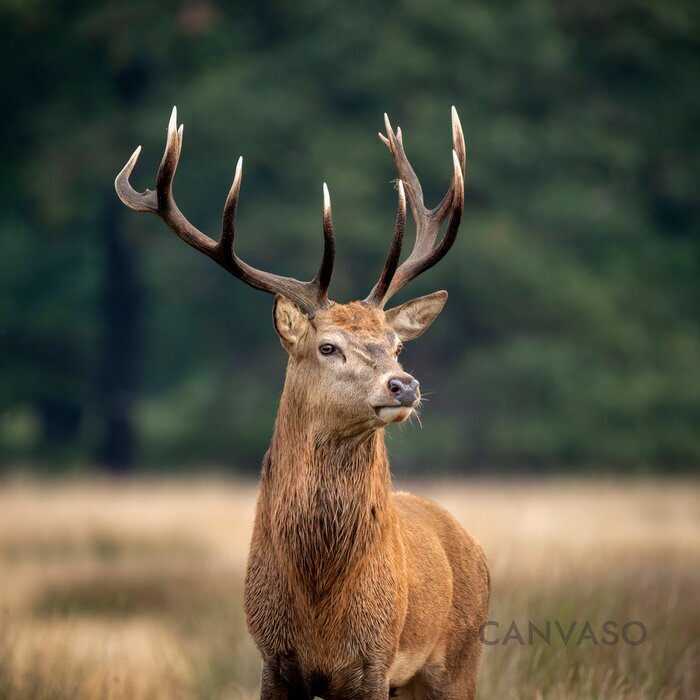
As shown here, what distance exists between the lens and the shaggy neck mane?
5.22 m

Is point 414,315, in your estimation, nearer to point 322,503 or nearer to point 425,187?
point 322,503

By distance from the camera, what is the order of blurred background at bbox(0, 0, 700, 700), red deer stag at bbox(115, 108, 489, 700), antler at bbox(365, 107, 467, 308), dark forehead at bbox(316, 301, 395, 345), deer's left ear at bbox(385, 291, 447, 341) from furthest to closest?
blurred background at bbox(0, 0, 700, 700) → deer's left ear at bbox(385, 291, 447, 341) → antler at bbox(365, 107, 467, 308) → dark forehead at bbox(316, 301, 395, 345) → red deer stag at bbox(115, 108, 489, 700)

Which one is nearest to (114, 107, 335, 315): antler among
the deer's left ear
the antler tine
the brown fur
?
the brown fur

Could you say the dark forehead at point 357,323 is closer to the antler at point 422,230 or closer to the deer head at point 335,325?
the deer head at point 335,325

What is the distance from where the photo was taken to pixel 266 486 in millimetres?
5453

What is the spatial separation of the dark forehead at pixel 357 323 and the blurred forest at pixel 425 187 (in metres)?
13.5

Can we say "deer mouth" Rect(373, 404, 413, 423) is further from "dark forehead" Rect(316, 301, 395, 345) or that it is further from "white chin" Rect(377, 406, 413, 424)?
"dark forehead" Rect(316, 301, 395, 345)

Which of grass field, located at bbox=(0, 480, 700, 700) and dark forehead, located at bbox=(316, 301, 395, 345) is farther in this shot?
grass field, located at bbox=(0, 480, 700, 700)

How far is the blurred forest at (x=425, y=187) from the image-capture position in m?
20.1

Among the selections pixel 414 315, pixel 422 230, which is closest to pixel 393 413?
pixel 414 315

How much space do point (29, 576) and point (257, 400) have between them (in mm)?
10429

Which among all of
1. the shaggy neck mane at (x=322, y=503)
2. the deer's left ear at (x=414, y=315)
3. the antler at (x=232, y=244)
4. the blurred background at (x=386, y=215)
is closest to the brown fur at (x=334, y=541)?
the shaggy neck mane at (x=322, y=503)

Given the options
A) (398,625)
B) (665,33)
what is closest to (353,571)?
(398,625)

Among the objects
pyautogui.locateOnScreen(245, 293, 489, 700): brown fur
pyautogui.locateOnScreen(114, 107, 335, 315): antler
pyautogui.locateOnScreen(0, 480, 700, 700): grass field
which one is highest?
pyautogui.locateOnScreen(114, 107, 335, 315): antler
